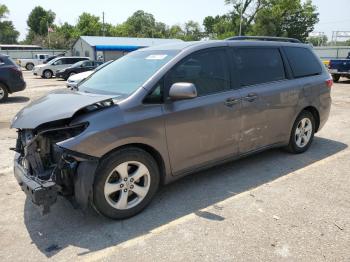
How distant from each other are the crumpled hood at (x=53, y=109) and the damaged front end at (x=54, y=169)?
0.09m

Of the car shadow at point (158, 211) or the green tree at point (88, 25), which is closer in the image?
the car shadow at point (158, 211)

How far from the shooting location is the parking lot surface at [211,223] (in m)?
3.05

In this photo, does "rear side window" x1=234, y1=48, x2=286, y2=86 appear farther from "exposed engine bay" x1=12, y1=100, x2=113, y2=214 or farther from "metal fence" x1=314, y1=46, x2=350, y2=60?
"metal fence" x1=314, y1=46, x2=350, y2=60

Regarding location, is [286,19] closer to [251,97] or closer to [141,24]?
[141,24]

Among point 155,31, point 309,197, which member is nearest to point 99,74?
point 309,197

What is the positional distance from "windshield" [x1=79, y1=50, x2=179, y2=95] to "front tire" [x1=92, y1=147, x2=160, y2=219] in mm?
735

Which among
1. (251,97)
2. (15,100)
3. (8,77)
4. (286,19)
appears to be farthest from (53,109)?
(286,19)

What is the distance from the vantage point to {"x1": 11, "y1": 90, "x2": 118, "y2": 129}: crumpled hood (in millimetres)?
3295

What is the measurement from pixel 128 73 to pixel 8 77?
29.8 feet

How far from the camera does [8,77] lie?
11.7m

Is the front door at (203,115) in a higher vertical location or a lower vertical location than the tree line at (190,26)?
lower

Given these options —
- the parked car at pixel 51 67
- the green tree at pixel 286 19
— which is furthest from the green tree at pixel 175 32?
the parked car at pixel 51 67

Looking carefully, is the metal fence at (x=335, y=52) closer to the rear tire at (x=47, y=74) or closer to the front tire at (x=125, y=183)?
the rear tire at (x=47, y=74)

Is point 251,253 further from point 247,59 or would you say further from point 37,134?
point 247,59
